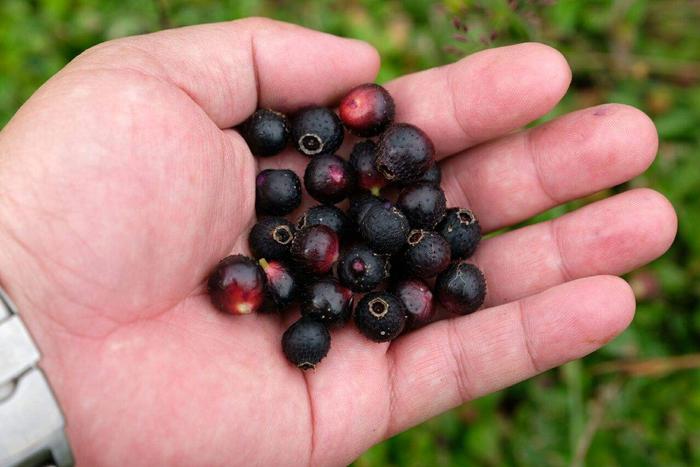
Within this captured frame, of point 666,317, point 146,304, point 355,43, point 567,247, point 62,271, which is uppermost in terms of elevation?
point 355,43

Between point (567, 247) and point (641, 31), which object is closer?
point (567, 247)

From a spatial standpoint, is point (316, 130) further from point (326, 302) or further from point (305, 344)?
point (305, 344)

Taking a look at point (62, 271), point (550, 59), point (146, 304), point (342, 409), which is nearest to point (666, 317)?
point (550, 59)

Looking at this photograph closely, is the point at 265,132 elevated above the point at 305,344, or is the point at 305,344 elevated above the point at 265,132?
the point at 265,132

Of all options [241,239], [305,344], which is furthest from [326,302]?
[241,239]

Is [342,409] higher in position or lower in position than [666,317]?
higher

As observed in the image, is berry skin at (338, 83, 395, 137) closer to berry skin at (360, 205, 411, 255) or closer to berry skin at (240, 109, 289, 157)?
berry skin at (240, 109, 289, 157)

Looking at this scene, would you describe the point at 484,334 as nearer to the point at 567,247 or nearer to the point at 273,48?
the point at 567,247
